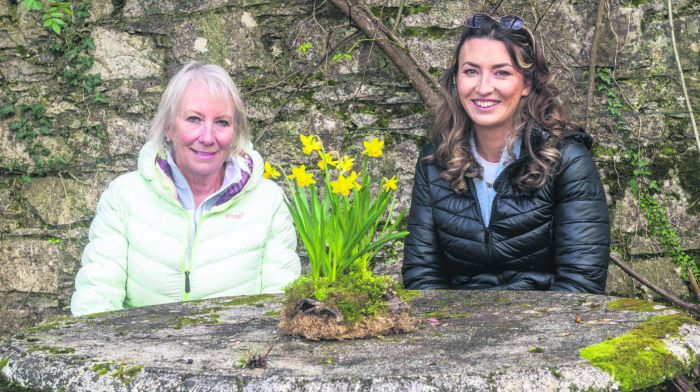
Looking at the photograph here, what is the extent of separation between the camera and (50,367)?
6.15ft

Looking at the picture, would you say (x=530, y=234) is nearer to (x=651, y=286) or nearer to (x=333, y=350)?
(x=333, y=350)

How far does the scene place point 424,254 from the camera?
3.19m

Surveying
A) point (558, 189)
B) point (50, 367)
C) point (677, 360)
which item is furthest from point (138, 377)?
point (558, 189)

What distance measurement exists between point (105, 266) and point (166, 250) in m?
0.21

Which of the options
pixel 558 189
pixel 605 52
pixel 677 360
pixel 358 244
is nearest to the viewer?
pixel 677 360

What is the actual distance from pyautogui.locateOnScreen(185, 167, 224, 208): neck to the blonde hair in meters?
0.12

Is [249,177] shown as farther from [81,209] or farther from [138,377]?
[81,209]

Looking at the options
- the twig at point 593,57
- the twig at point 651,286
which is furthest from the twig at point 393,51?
the twig at point 651,286

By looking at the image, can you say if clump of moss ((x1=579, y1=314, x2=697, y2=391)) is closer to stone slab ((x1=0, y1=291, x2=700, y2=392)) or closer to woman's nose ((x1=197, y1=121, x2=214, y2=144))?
stone slab ((x1=0, y1=291, x2=700, y2=392))

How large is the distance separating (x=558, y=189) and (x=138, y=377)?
5.83ft

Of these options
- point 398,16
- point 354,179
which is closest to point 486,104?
point 354,179

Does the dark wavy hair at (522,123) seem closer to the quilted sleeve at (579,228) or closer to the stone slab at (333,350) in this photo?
the quilted sleeve at (579,228)

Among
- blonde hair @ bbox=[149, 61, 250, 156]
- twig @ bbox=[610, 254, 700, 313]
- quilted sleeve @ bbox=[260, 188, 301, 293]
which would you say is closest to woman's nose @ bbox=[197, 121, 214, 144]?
blonde hair @ bbox=[149, 61, 250, 156]

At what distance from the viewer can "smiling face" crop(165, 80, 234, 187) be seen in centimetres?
308
